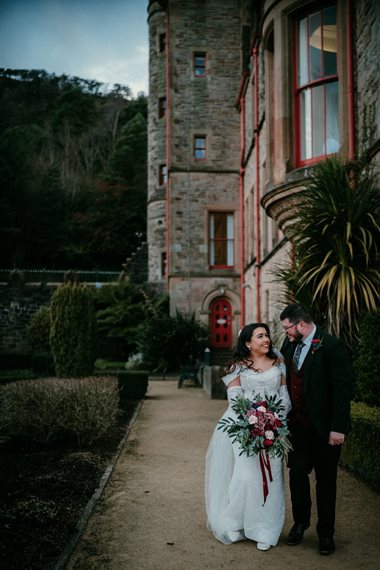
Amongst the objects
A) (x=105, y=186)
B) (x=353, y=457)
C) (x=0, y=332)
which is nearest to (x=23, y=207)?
(x=105, y=186)

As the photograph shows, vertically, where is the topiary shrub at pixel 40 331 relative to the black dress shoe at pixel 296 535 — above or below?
above

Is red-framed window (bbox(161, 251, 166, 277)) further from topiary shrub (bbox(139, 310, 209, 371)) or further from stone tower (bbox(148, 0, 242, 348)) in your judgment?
topiary shrub (bbox(139, 310, 209, 371))

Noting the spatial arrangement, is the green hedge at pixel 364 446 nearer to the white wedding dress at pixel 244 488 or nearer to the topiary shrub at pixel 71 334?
the white wedding dress at pixel 244 488

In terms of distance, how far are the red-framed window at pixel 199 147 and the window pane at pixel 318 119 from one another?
51.0 feet

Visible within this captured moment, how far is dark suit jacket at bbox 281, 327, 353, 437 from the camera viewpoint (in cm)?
436

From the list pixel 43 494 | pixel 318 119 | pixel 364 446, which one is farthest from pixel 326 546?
pixel 318 119

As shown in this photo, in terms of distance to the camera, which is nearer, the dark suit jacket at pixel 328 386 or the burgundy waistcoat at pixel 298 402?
the dark suit jacket at pixel 328 386

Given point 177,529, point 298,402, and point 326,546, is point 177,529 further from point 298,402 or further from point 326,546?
point 298,402

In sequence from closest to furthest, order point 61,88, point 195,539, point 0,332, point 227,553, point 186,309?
point 227,553
point 195,539
point 186,309
point 0,332
point 61,88

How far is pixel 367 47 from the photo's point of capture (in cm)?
950

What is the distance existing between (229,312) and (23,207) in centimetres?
1863

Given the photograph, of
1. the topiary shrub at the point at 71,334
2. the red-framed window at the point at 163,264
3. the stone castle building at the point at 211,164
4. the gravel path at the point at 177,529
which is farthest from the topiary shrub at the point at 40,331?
the gravel path at the point at 177,529

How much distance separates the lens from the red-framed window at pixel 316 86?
10.5 meters

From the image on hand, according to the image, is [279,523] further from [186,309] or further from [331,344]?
[186,309]
